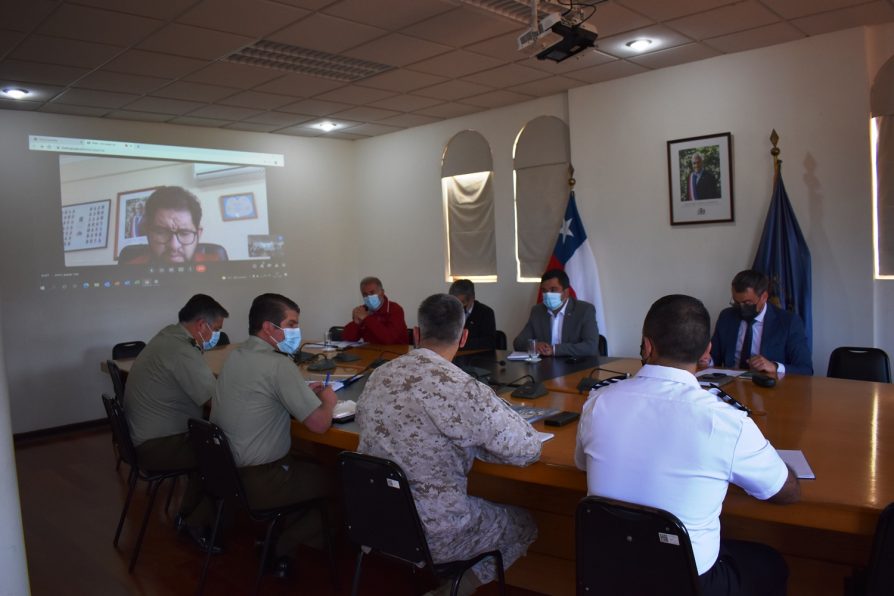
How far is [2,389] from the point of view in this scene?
193 cm

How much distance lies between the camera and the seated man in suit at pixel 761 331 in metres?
3.60

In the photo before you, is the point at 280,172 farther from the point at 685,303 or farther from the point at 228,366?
the point at 685,303

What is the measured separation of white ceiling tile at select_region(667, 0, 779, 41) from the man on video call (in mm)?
4984

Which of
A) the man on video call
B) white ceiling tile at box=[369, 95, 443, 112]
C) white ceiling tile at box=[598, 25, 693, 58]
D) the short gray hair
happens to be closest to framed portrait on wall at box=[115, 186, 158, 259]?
the man on video call

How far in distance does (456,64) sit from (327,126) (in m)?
2.59

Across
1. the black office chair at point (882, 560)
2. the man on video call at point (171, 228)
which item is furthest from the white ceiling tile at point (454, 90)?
the black office chair at point (882, 560)

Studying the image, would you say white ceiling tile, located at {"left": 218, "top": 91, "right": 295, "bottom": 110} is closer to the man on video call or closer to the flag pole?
the man on video call

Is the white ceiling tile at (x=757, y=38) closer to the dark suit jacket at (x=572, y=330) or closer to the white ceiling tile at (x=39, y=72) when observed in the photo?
the dark suit jacket at (x=572, y=330)

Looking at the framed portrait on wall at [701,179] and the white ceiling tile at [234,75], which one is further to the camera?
the framed portrait on wall at [701,179]

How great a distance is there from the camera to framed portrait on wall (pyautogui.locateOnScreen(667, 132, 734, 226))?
5.07 m

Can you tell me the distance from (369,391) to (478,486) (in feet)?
2.99

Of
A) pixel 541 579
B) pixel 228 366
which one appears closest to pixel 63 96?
pixel 228 366

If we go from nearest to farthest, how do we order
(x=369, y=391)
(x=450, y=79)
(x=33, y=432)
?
(x=369, y=391) → (x=450, y=79) → (x=33, y=432)

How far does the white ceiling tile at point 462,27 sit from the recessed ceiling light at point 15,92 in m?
3.26
